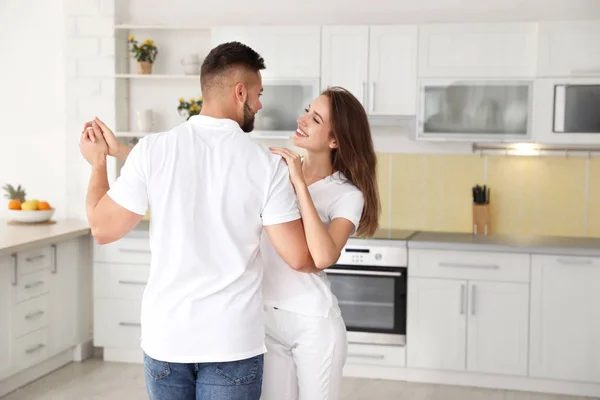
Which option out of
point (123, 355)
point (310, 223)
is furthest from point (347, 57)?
point (310, 223)

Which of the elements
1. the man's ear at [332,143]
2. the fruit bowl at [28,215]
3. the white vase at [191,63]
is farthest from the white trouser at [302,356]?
the white vase at [191,63]

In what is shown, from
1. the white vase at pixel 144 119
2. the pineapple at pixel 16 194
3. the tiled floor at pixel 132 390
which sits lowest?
the tiled floor at pixel 132 390

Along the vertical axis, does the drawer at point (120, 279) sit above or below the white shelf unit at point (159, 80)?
below

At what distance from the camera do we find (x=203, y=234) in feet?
6.33

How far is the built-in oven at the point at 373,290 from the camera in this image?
15.4 ft

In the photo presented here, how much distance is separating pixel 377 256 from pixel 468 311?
23.4 inches

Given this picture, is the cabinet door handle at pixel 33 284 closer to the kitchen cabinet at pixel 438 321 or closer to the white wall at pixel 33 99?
the white wall at pixel 33 99

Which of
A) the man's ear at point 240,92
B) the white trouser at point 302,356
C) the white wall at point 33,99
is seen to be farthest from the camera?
the white wall at point 33,99

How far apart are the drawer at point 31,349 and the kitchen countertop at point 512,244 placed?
2.14 metres

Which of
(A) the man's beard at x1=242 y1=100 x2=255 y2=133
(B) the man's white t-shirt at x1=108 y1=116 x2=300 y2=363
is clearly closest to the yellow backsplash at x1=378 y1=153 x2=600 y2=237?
(A) the man's beard at x1=242 y1=100 x2=255 y2=133

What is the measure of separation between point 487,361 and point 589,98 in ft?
5.21

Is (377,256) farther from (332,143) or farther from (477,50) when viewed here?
(332,143)

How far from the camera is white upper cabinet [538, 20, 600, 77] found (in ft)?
15.1

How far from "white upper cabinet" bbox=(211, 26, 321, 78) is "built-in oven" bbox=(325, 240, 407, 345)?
3.62ft
